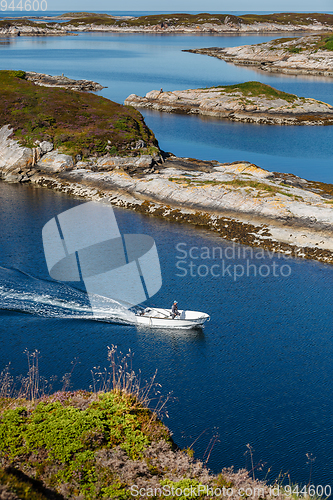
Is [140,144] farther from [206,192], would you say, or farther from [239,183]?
[239,183]

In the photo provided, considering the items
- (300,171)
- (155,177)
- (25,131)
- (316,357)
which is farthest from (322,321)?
(25,131)

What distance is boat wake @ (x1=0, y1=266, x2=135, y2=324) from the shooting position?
117 ft

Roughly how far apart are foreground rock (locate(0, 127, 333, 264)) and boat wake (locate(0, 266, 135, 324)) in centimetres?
2096

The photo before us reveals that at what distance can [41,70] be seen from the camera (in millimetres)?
166250

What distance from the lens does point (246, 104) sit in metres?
123

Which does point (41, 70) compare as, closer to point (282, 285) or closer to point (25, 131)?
point (25, 131)

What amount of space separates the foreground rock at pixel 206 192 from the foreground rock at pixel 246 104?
49319 millimetres

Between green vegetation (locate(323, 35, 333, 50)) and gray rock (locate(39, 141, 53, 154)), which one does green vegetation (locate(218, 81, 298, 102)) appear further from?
green vegetation (locate(323, 35, 333, 50))

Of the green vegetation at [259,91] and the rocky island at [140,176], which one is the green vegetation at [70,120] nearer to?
the rocky island at [140,176]

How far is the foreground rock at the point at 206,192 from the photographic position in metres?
52.0

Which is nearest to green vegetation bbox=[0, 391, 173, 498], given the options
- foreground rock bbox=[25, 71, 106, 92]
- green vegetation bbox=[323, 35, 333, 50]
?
foreground rock bbox=[25, 71, 106, 92]

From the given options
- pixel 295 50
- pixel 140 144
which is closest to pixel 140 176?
pixel 140 144

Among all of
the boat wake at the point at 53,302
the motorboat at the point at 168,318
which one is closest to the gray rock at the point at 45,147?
the boat wake at the point at 53,302

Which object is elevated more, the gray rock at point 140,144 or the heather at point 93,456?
the gray rock at point 140,144
